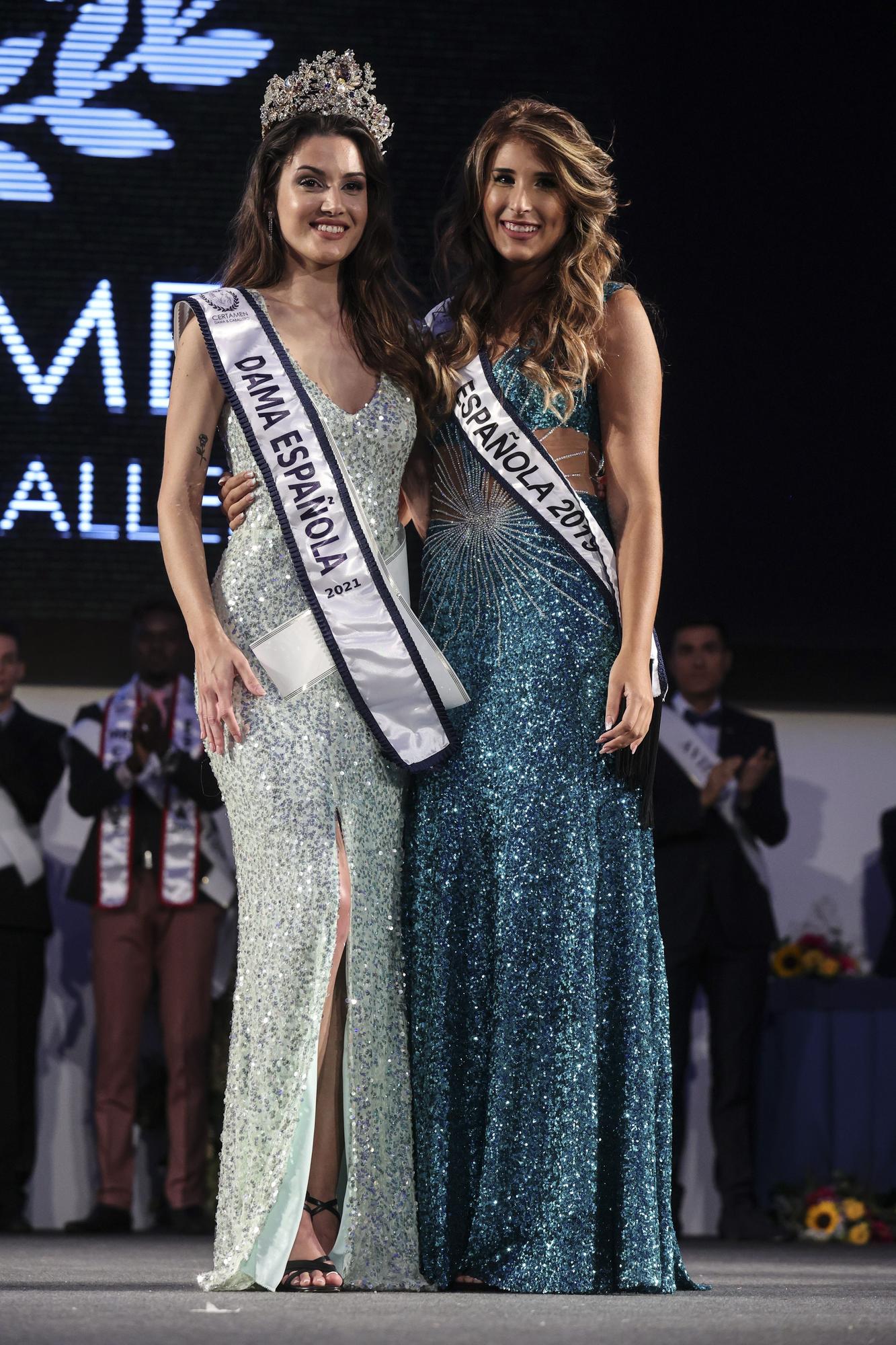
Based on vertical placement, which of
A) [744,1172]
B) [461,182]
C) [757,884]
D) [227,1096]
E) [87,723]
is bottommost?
[744,1172]

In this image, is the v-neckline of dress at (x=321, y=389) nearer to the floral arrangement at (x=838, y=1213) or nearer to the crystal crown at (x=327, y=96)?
the crystal crown at (x=327, y=96)

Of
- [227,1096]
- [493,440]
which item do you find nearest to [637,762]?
[493,440]

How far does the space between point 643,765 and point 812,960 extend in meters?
2.53

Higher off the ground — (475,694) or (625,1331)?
(475,694)

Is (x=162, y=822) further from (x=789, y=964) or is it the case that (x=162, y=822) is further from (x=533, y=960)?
(x=533, y=960)

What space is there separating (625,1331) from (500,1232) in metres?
0.66

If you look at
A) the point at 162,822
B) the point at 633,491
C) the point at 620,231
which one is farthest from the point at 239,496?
the point at 162,822

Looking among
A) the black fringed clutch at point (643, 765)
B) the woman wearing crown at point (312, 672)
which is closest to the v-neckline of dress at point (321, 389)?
the woman wearing crown at point (312, 672)

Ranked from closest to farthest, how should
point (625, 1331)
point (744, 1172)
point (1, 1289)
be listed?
1. point (625, 1331)
2. point (1, 1289)
3. point (744, 1172)

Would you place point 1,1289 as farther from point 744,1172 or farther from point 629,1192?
point 744,1172

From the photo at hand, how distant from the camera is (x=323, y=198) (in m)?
2.76

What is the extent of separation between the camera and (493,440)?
111 inches

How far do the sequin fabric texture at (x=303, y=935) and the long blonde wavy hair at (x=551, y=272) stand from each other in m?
0.26

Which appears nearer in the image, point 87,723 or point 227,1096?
point 227,1096
